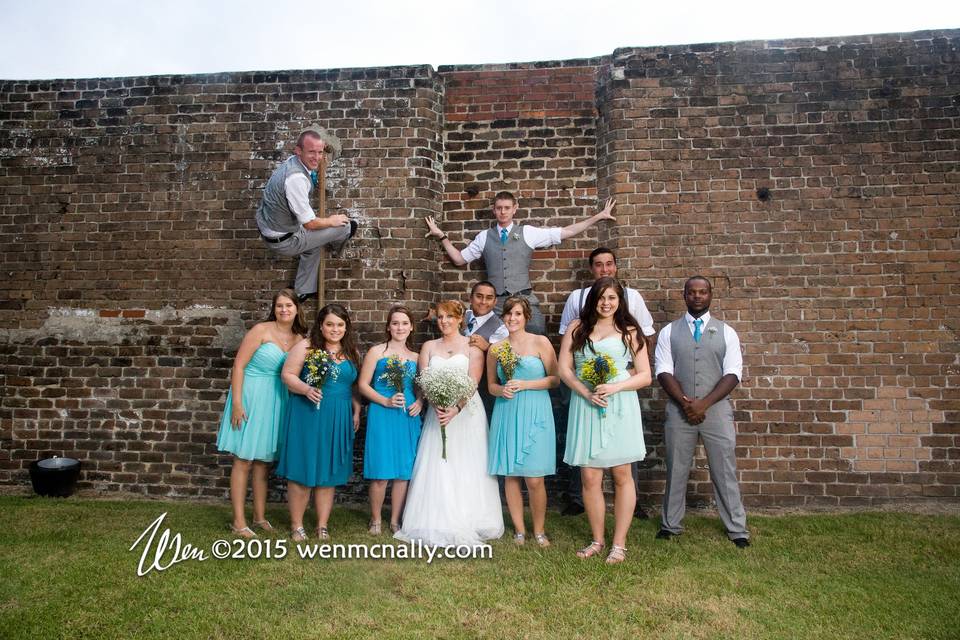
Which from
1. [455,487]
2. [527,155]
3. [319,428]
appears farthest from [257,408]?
[527,155]

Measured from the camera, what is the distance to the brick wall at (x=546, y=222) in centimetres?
Result: 607

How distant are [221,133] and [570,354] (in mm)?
4418

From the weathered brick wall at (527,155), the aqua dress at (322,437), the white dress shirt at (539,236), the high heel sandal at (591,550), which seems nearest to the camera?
the high heel sandal at (591,550)

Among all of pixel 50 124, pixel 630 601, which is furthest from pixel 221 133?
pixel 630 601

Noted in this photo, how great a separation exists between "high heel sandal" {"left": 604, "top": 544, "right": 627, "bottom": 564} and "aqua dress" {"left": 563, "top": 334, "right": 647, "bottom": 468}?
560mm

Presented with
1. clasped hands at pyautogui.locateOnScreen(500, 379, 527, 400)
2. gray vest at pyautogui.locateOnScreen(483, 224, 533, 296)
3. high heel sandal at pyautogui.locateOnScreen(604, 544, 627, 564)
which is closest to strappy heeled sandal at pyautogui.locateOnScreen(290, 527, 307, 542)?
clasped hands at pyautogui.locateOnScreen(500, 379, 527, 400)

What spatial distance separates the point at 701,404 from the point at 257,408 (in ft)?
11.2

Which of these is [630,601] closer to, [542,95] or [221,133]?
[542,95]

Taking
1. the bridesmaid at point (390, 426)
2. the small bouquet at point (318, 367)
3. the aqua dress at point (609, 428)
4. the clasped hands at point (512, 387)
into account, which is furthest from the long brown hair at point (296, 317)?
the aqua dress at point (609, 428)

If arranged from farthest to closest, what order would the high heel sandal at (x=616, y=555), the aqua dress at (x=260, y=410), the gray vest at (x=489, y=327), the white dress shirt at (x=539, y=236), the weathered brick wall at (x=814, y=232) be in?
the white dress shirt at (x=539, y=236), the weathered brick wall at (x=814, y=232), the gray vest at (x=489, y=327), the aqua dress at (x=260, y=410), the high heel sandal at (x=616, y=555)

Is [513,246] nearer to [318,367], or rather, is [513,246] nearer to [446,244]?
[446,244]

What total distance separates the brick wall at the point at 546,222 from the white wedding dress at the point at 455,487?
152 centimetres

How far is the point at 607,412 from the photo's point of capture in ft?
15.5

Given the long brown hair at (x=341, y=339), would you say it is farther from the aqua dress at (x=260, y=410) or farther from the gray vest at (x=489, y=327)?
the gray vest at (x=489, y=327)
